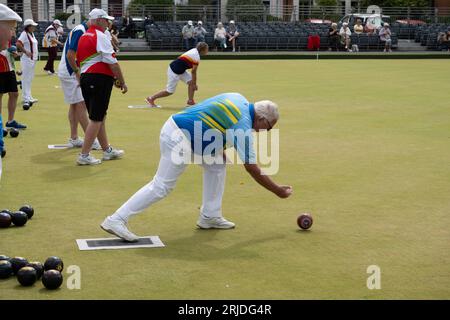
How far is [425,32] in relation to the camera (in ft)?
133

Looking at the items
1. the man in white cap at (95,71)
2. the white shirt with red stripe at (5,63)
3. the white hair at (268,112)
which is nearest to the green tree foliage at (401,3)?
the white shirt with red stripe at (5,63)

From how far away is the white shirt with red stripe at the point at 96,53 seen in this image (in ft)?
31.4

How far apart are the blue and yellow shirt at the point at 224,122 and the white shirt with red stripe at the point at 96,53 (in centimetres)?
356

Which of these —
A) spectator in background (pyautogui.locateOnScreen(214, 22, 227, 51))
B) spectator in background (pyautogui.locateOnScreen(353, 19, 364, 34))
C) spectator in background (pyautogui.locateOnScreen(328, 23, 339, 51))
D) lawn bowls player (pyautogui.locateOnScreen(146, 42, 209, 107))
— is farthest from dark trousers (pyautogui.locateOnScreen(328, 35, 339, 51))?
lawn bowls player (pyautogui.locateOnScreen(146, 42, 209, 107))

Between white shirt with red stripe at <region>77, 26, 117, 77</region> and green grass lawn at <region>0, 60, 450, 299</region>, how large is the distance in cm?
128

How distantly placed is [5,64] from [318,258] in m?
7.59

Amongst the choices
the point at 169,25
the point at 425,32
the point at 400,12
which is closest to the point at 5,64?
the point at 169,25

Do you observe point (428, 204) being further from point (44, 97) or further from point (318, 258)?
point (44, 97)

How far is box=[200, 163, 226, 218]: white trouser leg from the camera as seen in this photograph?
6676 millimetres

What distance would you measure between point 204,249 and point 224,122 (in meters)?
1.09

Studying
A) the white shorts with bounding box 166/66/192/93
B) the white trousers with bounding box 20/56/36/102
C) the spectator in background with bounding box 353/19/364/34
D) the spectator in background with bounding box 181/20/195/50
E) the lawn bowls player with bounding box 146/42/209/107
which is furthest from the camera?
the spectator in background with bounding box 353/19/364/34

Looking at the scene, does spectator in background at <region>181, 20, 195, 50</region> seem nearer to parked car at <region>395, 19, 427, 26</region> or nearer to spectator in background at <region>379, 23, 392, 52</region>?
spectator in background at <region>379, 23, 392, 52</region>

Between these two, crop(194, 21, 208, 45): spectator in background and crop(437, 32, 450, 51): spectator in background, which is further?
crop(437, 32, 450, 51): spectator in background

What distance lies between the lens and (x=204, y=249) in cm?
633
